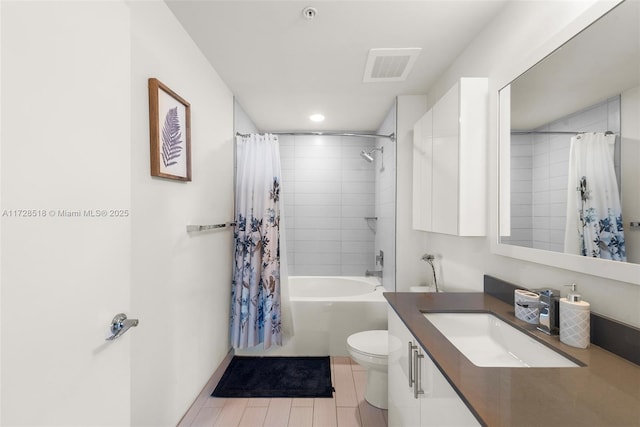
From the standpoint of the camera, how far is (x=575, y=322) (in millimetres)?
1000

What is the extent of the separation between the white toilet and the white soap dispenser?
3.47 ft

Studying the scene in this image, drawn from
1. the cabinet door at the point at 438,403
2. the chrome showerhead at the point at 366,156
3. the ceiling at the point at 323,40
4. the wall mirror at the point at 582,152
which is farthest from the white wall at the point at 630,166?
the chrome showerhead at the point at 366,156

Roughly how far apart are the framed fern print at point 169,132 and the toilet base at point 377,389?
172 cm

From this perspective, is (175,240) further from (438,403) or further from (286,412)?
(438,403)

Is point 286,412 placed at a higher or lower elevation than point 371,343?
lower

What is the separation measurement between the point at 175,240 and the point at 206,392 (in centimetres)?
118

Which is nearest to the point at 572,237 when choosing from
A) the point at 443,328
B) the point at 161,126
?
the point at 443,328

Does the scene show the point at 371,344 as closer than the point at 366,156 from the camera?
Yes

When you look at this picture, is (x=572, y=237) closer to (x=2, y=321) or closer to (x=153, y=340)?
(x=2, y=321)

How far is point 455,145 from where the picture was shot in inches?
66.3

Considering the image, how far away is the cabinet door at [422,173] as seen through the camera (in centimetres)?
212

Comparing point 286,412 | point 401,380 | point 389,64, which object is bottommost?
point 286,412

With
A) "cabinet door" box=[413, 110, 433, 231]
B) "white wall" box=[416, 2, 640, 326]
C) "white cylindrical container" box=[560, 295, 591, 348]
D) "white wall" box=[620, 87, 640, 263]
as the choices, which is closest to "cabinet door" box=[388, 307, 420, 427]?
"white cylindrical container" box=[560, 295, 591, 348]

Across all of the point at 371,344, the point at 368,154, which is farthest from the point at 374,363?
the point at 368,154
